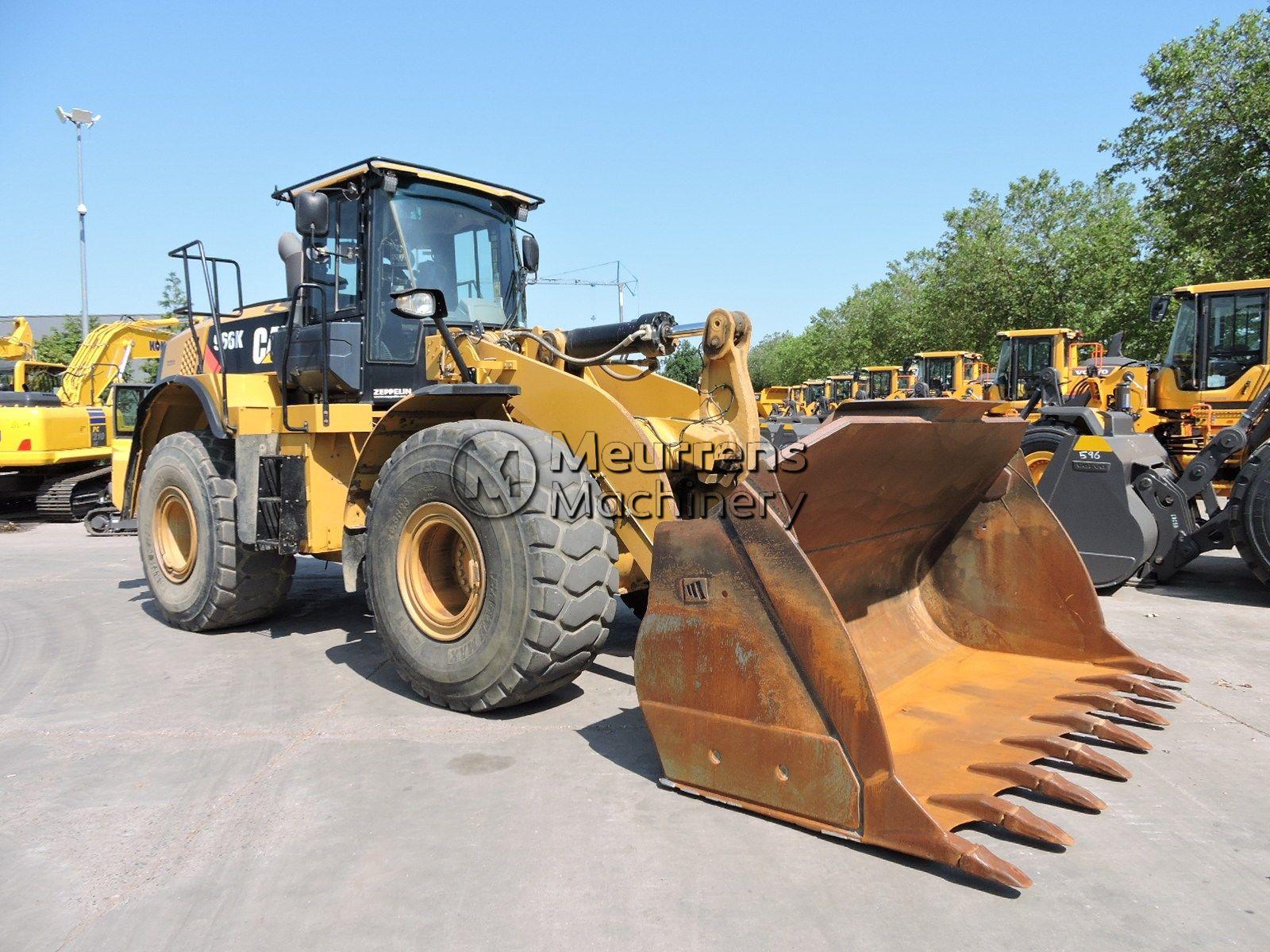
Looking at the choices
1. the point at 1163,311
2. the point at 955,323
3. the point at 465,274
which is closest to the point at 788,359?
the point at 955,323

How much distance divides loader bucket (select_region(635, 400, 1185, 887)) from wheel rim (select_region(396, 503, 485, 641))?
45.9 inches

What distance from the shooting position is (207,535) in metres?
5.94

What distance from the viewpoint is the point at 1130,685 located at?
4.16m

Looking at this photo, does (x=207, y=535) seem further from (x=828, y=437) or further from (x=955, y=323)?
(x=955, y=323)

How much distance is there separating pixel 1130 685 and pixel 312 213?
4.87 m

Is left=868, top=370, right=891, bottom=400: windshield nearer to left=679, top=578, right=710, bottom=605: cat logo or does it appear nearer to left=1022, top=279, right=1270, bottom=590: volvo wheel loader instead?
left=1022, top=279, right=1270, bottom=590: volvo wheel loader

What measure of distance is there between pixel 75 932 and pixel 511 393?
2854 millimetres

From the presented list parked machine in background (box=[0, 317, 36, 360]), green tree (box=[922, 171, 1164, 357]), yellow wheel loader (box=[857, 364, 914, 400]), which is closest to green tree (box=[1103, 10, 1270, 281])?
green tree (box=[922, 171, 1164, 357])

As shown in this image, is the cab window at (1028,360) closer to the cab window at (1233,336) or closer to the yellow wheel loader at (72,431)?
the cab window at (1233,336)

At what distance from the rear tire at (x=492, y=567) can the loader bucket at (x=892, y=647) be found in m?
0.59

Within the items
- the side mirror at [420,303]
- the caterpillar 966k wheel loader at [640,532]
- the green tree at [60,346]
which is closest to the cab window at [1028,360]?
the caterpillar 966k wheel loader at [640,532]

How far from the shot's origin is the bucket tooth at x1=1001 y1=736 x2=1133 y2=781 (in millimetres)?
3381

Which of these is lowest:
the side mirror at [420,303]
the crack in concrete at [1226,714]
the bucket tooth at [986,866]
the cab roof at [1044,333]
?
the crack in concrete at [1226,714]

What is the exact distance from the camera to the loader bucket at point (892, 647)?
2.91m
